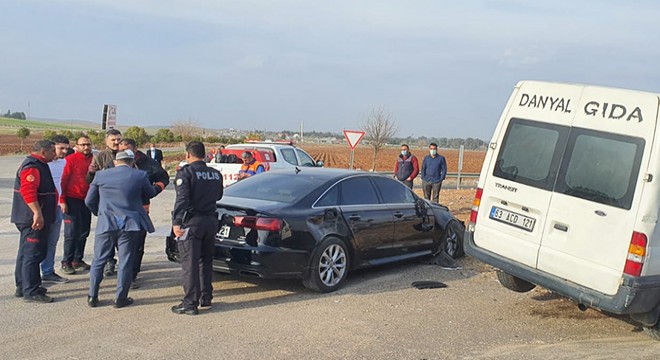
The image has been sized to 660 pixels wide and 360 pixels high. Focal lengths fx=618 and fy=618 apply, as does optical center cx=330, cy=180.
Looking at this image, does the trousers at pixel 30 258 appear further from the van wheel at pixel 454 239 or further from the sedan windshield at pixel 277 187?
the van wheel at pixel 454 239

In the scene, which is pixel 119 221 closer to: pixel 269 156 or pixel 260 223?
pixel 260 223

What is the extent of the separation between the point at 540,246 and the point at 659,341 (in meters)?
1.49

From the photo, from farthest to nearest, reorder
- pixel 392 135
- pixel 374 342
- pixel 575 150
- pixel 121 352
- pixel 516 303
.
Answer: pixel 392 135 < pixel 516 303 < pixel 575 150 < pixel 374 342 < pixel 121 352

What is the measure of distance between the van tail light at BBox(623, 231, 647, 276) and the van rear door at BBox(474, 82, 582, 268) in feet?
2.98

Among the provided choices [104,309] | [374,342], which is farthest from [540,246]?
[104,309]

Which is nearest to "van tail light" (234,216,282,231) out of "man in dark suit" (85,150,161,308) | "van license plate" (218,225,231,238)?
"van license plate" (218,225,231,238)

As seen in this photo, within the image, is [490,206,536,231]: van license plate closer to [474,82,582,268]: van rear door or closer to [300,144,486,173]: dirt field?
[474,82,582,268]: van rear door

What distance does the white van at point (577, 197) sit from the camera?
552cm

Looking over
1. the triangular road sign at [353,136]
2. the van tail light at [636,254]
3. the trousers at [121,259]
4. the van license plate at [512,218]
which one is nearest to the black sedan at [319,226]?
the trousers at [121,259]

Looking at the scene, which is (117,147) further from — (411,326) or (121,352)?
(411,326)

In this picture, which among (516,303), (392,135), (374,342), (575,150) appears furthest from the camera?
(392,135)

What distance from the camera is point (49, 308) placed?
20.6 ft

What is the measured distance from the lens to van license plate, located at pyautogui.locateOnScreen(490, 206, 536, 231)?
250 inches

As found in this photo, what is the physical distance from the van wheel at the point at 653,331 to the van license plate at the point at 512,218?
1461 mm
